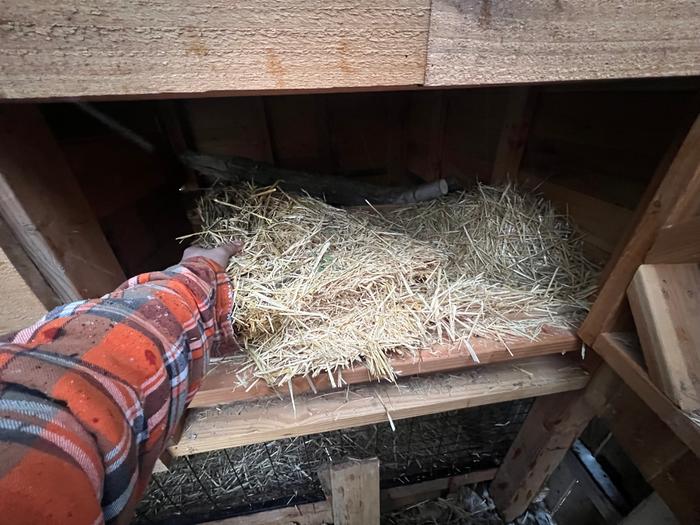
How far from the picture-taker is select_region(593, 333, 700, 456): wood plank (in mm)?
524

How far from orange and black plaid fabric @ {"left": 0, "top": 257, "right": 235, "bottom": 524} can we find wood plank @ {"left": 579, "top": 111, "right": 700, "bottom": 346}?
0.86 meters

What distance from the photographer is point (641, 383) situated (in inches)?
23.8

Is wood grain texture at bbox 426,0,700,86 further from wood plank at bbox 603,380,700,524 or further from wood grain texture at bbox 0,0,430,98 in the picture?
wood plank at bbox 603,380,700,524

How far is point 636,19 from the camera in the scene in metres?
0.41

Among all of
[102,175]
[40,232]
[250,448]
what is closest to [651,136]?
[40,232]

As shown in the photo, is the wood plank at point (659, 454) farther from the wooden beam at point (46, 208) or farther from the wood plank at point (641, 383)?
the wooden beam at point (46, 208)

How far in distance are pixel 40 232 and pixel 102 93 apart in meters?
0.35

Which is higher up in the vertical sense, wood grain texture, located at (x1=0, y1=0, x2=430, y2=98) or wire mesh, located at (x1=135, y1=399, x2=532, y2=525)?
wood grain texture, located at (x1=0, y1=0, x2=430, y2=98)

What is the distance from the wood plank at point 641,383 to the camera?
20.6 inches

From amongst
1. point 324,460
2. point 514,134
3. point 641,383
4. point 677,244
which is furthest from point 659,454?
point 324,460

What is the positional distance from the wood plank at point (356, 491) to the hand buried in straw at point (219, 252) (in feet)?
2.30

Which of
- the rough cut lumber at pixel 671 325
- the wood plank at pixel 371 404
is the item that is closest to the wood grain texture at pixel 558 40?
the rough cut lumber at pixel 671 325

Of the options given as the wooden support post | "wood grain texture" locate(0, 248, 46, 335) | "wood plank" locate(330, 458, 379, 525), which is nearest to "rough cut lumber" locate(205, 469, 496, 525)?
the wooden support post

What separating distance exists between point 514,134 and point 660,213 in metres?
0.73
